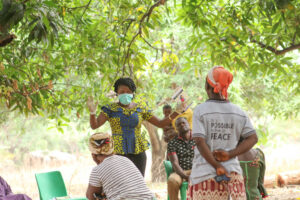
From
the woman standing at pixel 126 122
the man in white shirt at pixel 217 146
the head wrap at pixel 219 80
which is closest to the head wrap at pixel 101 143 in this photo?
the man in white shirt at pixel 217 146

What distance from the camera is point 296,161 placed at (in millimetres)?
15500

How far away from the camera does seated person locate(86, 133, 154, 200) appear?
3.41 m

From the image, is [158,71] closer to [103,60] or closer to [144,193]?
[103,60]

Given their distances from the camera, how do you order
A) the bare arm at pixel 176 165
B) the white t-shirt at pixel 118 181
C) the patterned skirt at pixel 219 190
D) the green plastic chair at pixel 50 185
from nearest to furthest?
the patterned skirt at pixel 219 190
the white t-shirt at pixel 118 181
the green plastic chair at pixel 50 185
the bare arm at pixel 176 165

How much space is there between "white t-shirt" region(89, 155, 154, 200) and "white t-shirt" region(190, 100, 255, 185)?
0.51 meters

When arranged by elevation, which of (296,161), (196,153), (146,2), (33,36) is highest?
(146,2)

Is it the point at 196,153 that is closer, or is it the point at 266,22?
the point at 196,153

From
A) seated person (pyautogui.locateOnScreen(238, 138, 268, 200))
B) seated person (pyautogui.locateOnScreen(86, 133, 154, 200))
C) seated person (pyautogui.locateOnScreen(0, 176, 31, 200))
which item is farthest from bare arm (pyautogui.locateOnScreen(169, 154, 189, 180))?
seated person (pyautogui.locateOnScreen(86, 133, 154, 200))

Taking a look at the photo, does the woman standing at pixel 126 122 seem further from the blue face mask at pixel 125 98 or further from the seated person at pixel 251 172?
the seated person at pixel 251 172

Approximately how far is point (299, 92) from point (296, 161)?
302 inches

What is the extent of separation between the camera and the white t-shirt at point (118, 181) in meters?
3.40

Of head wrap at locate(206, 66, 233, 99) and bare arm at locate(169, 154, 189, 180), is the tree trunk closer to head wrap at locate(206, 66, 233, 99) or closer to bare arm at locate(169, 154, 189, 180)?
bare arm at locate(169, 154, 189, 180)

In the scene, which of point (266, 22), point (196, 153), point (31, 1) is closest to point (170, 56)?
point (266, 22)

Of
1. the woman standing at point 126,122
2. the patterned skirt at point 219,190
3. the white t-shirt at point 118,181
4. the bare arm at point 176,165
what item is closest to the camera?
Result: the patterned skirt at point 219,190
